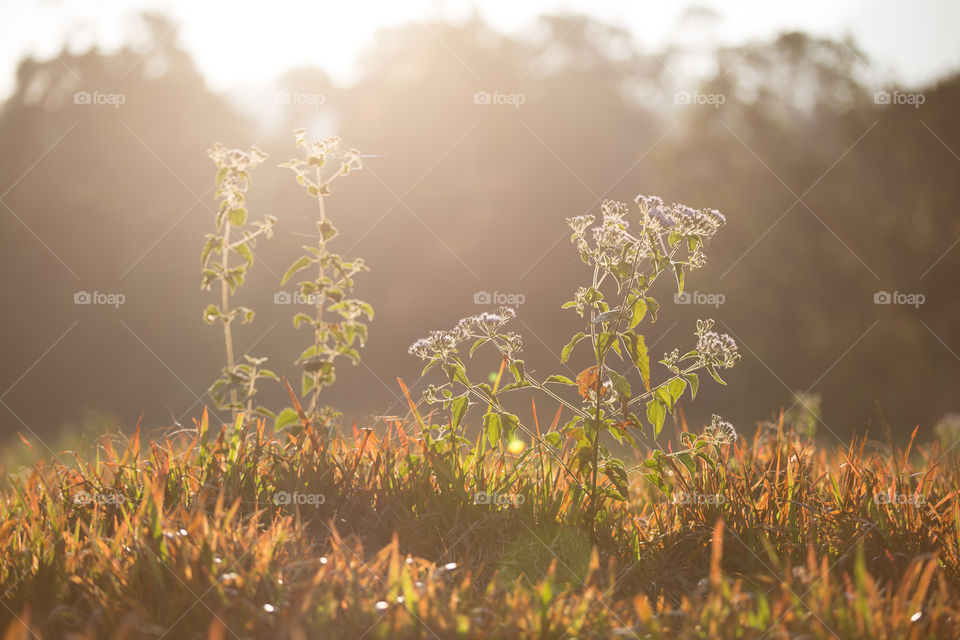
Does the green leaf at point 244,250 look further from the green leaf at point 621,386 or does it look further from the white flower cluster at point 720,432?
the white flower cluster at point 720,432

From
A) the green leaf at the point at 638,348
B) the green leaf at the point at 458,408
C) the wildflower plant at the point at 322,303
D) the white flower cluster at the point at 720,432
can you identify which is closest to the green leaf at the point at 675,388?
the green leaf at the point at 638,348

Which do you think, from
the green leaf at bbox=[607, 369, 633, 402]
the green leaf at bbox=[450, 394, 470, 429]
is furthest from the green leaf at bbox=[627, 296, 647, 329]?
the green leaf at bbox=[450, 394, 470, 429]

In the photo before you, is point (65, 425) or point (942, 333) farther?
point (942, 333)

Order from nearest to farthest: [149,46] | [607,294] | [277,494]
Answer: [277,494]
[607,294]
[149,46]

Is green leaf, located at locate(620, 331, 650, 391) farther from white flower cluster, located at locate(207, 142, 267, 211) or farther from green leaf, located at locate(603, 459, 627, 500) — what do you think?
white flower cluster, located at locate(207, 142, 267, 211)

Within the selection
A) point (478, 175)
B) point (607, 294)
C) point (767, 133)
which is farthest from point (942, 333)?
point (478, 175)

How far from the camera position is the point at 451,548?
367cm

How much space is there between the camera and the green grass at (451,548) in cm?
264

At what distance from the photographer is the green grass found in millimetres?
2637

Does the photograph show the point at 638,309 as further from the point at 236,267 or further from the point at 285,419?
the point at 236,267

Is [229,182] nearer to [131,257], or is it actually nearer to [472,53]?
[131,257]

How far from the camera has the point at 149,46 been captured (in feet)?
46.1

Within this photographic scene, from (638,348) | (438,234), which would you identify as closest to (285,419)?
(638,348)

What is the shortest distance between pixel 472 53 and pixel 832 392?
1123cm
